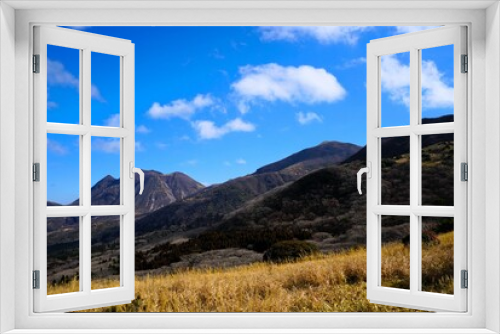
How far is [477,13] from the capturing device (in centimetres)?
243

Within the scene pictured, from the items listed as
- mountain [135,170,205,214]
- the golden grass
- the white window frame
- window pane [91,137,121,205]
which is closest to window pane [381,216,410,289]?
the golden grass

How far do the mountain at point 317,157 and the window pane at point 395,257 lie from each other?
1.98 meters

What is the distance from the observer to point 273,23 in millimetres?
2463

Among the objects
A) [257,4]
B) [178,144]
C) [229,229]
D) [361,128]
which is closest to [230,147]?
[178,144]

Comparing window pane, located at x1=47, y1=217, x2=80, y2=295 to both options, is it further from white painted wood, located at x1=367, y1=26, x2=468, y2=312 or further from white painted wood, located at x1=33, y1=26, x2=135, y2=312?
white painted wood, located at x1=367, y1=26, x2=468, y2=312

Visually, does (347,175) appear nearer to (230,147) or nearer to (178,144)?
(230,147)

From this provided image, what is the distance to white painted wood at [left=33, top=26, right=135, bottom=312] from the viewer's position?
95.0 inches

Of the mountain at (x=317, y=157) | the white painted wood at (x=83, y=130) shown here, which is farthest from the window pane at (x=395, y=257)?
the white painted wood at (x=83, y=130)

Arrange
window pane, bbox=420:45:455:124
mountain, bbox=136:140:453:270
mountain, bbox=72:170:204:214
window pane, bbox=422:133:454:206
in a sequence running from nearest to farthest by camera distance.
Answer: window pane, bbox=420:45:455:124 < window pane, bbox=422:133:454:206 < mountain, bbox=136:140:453:270 < mountain, bbox=72:170:204:214

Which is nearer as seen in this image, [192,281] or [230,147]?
[192,281]

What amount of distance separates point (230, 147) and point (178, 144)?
3.57 ft

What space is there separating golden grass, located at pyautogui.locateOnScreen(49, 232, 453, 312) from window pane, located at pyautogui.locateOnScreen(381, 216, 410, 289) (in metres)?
0.01

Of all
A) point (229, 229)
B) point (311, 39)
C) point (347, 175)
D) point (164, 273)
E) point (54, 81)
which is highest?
point (311, 39)

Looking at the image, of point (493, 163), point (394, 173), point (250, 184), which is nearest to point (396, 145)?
point (394, 173)
